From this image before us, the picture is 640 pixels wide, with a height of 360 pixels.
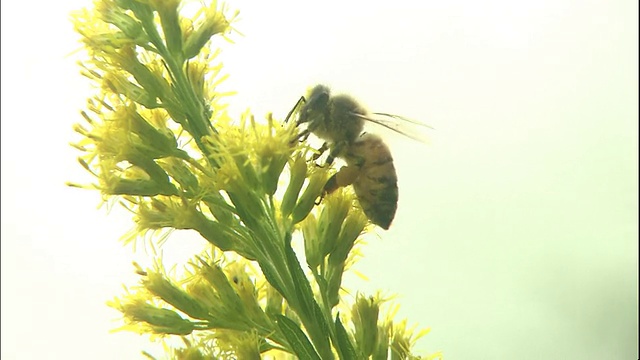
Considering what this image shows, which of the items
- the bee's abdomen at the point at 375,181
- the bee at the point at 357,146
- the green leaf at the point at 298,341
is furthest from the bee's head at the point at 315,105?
the green leaf at the point at 298,341

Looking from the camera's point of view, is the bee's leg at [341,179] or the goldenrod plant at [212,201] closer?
the goldenrod plant at [212,201]

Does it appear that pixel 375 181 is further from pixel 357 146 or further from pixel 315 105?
pixel 315 105

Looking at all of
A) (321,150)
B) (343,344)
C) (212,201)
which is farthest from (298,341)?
(321,150)

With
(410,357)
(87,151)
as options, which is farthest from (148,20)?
(410,357)

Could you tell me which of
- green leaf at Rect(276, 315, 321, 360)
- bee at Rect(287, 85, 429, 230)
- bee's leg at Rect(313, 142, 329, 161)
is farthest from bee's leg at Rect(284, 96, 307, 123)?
green leaf at Rect(276, 315, 321, 360)

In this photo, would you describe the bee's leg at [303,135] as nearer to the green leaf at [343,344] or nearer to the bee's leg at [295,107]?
the bee's leg at [295,107]

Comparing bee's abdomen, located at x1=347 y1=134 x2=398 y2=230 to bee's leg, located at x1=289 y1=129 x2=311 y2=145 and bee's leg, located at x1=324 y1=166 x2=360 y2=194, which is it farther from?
bee's leg, located at x1=289 y1=129 x2=311 y2=145
